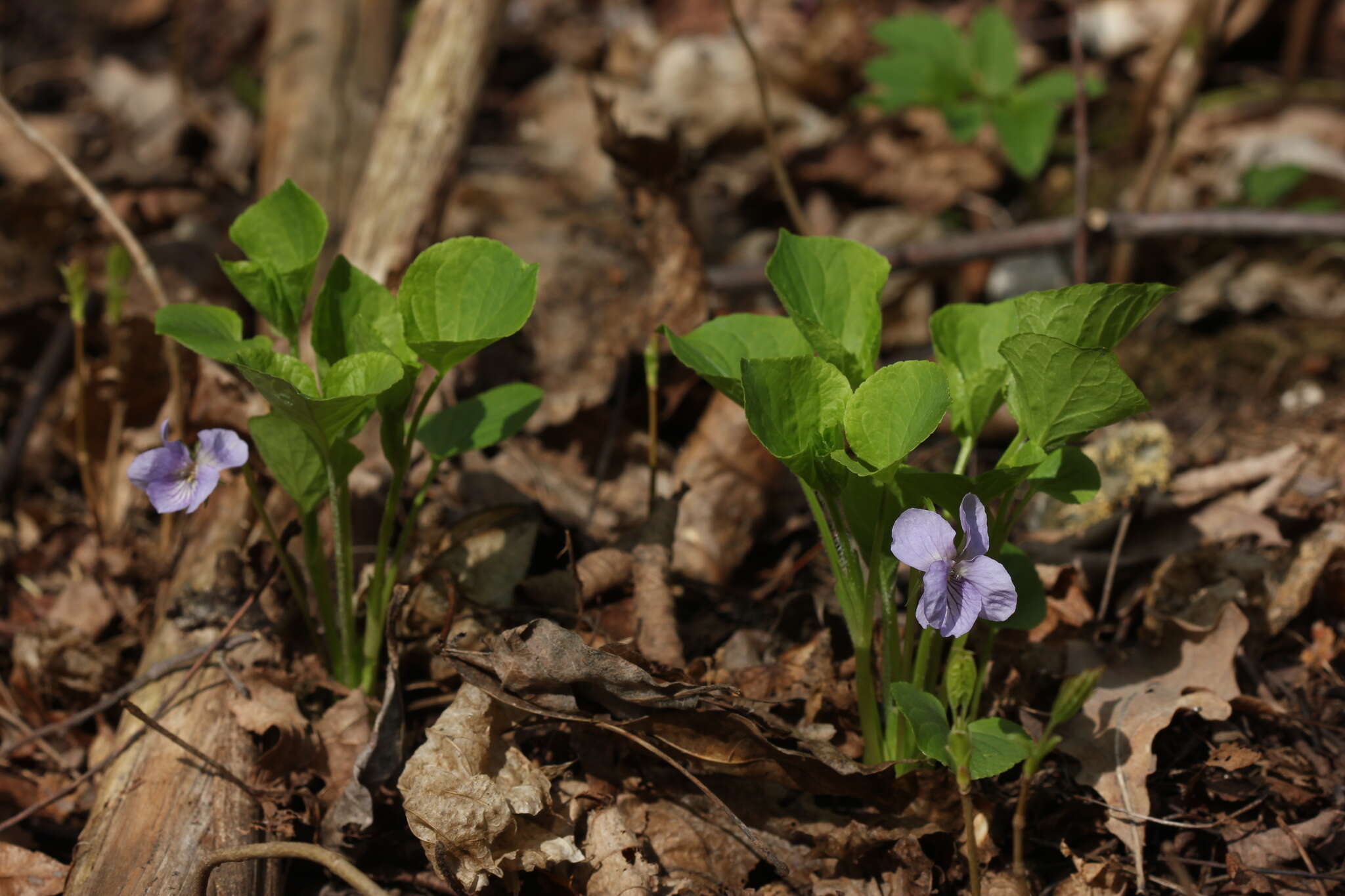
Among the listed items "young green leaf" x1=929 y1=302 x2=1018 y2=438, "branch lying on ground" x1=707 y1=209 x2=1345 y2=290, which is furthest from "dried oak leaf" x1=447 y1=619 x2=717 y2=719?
"branch lying on ground" x1=707 y1=209 x2=1345 y2=290

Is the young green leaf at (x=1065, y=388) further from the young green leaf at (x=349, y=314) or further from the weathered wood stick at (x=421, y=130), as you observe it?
the weathered wood stick at (x=421, y=130)

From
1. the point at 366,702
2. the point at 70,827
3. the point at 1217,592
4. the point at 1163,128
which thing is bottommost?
the point at 70,827

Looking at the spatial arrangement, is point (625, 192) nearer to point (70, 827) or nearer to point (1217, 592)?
point (1217, 592)

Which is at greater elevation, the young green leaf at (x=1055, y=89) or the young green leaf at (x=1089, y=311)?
the young green leaf at (x=1089, y=311)

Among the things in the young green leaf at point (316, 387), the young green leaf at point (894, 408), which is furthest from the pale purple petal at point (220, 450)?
the young green leaf at point (894, 408)

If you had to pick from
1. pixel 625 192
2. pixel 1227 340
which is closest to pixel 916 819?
pixel 625 192

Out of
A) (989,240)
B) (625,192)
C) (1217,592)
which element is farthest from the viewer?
(989,240)
